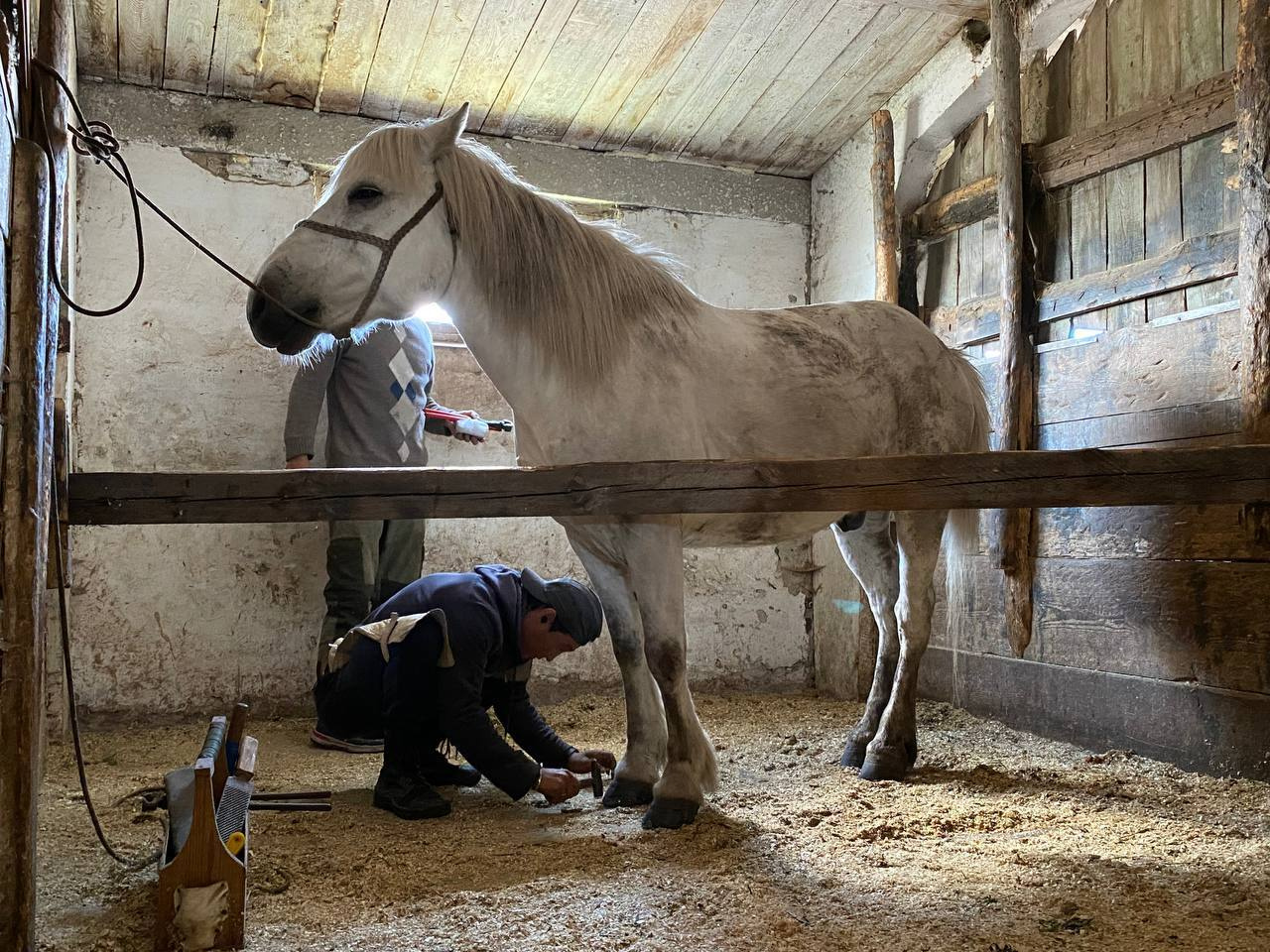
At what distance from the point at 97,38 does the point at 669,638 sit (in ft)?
10.0

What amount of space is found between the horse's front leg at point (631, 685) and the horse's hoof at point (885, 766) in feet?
2.15

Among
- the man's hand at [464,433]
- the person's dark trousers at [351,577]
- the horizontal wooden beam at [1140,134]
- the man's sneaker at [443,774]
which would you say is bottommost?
the man's sneaker at [443,774]

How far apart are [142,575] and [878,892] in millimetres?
3073

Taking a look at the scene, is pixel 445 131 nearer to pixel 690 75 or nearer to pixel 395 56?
pixel 395 56

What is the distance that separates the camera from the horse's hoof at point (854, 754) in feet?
10.0

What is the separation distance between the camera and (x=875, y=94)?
165 inches

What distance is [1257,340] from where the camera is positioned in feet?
8.61

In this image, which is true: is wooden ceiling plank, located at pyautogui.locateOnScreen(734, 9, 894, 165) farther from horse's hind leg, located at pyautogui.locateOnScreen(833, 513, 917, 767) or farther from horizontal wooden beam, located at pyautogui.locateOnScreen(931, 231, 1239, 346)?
horse's hind leg, located at pyautogui.locateOnScreen(833, 513, 917, 767)

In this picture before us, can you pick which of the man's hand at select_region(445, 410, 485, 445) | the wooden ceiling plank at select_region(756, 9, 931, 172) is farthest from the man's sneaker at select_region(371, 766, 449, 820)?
the wooden ceiling plank at select_region(756, 9, 931, 172)

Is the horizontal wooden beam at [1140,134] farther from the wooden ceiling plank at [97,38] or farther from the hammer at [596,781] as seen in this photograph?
the wooden ceiling plank at [97,38]

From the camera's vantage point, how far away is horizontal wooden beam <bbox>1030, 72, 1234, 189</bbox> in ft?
9.35

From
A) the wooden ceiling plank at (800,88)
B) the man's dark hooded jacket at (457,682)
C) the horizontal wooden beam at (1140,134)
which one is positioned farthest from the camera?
→ the wooden ceiling plank at (800,88)

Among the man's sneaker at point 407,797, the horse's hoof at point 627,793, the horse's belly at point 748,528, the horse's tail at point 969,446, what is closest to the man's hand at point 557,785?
the horse's hoof at point 627,793

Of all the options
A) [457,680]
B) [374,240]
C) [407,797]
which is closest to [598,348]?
[374,240]
